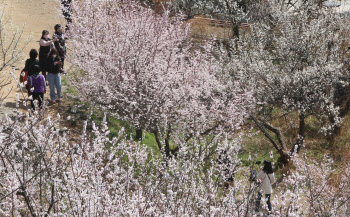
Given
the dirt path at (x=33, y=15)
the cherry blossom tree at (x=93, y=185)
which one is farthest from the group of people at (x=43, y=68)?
the dirt path at (x=33, y=15)

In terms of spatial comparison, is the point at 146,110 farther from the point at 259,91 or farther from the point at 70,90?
the point at 259,91

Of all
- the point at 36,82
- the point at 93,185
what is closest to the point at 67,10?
the point at 36,82

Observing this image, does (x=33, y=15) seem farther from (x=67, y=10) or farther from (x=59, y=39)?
(x=59, y=39)

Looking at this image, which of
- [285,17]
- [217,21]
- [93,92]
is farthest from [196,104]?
[217,21]

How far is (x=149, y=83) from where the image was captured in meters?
8.61

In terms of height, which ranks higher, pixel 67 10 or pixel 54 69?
pixel 67 10

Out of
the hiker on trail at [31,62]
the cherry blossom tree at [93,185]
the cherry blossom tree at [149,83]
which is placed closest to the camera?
the cherry blossom tree at [93,185]

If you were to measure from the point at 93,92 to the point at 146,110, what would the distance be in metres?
2.10

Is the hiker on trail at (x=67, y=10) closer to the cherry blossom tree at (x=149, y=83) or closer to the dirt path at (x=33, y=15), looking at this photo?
the cherry blossom tree at (x=149, y=83)

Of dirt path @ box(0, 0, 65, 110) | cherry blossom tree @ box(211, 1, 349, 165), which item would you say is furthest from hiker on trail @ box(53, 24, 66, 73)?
cherry blossom tree @ box(211, 1, 349, 165)

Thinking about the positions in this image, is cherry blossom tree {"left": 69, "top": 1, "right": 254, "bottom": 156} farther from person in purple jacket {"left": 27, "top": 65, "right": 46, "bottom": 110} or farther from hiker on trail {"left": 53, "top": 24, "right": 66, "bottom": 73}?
person in purple jacket {"left": 27, "top": 65, "right": 46, "bottom": 110}

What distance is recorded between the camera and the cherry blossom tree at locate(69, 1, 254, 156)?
8266 millimetres

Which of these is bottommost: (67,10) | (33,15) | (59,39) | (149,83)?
(149,83)

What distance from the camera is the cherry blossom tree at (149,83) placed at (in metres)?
8.27
